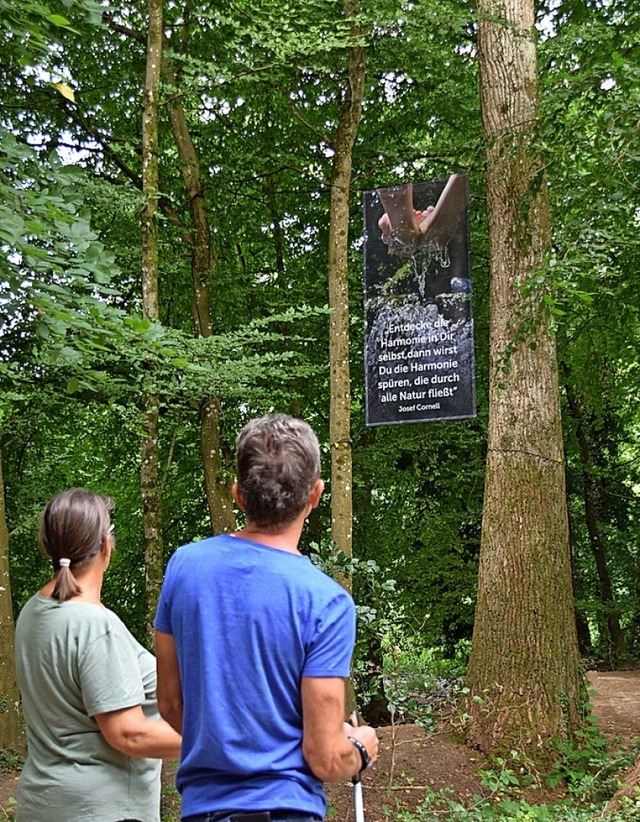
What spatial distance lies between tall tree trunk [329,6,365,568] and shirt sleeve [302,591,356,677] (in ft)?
19.4

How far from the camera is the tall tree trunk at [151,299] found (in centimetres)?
866

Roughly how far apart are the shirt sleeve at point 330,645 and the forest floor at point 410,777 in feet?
13.9

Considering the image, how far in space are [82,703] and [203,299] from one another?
367 inches

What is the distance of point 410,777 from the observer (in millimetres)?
6102

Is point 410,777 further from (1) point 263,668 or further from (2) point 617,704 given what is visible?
(1) point 263,668

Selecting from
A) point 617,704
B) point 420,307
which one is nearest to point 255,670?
point 420,307

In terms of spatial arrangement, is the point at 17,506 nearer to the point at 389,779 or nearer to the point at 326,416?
the point at 326,416

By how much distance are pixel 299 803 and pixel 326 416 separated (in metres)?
11.2

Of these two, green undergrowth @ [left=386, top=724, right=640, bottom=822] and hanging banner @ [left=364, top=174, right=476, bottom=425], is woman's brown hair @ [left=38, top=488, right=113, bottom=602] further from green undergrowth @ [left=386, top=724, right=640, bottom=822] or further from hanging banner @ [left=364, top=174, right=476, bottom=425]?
hanging banner @ [left=364, top=174, right=476, bottom=425]

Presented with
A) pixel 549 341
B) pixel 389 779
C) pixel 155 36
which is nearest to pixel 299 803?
pixel 389 779

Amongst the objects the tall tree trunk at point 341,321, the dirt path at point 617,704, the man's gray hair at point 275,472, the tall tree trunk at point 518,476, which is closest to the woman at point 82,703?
the man's gray hair at point 275,472

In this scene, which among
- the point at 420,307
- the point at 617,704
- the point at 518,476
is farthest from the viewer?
the point at 617,704

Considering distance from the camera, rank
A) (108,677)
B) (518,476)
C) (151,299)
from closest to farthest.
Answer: (108,677) → (518,476) → (151,299)

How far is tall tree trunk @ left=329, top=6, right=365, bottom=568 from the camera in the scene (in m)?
7.95
